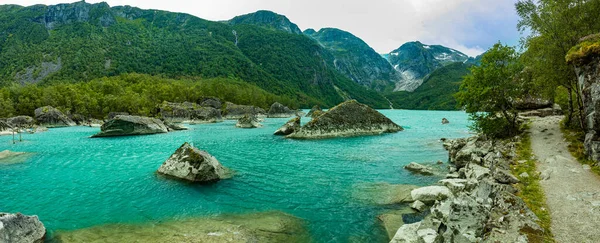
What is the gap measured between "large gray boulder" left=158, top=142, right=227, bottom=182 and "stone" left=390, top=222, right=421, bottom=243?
1295cm

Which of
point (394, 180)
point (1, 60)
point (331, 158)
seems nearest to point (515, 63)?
point (394, 180)

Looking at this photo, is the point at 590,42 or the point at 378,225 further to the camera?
the point at 590,42

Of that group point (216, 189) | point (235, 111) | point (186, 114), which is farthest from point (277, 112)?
point (216, 189)

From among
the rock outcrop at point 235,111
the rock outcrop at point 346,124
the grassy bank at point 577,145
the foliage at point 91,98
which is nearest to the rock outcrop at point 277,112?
the rock outcrop at point 235,111

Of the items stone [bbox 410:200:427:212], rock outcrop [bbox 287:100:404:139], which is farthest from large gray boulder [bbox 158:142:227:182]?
rock outcrop [bbox 287:100:404:139]

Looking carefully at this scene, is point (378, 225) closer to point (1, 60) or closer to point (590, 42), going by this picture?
point (590, 42)

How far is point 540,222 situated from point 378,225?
17.9ft

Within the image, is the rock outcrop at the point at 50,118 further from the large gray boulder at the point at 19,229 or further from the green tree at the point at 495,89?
the green tree at the point at 495,89

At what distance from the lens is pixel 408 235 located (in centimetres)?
978

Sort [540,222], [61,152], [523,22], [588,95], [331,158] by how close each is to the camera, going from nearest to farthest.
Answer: [540,222]
[588,95]
[523,22]
[331,158]
[61,152]

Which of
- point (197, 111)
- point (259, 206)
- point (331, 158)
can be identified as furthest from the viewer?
point (197, 111)

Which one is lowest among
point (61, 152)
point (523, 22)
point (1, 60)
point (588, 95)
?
point (61, 152)

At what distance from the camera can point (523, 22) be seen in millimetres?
23188

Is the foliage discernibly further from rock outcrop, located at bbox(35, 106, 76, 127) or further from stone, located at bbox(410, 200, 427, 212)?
stone, located at bbox(410, 200, 427, 212)
